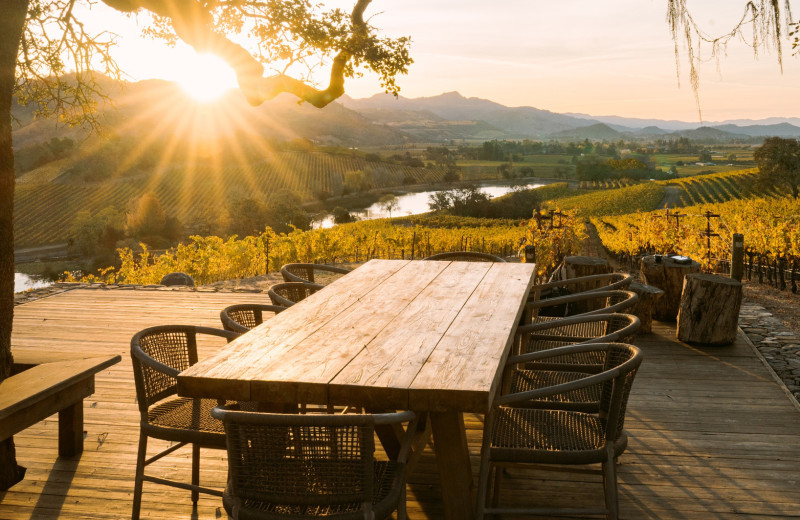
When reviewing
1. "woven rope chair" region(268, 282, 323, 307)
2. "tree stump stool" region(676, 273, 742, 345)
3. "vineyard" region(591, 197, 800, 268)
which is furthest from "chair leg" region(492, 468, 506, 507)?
"vineyard" region(591, 197, 800, 268)

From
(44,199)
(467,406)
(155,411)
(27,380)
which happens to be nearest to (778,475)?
(467,406)

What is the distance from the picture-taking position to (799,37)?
Answer: 10.8 ft

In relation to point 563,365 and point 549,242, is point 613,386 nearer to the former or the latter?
point 563,365

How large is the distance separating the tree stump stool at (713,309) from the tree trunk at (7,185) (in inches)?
170

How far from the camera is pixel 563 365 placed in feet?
9.11

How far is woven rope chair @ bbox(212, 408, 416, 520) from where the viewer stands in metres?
1.53

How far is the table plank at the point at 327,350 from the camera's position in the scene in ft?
5.52

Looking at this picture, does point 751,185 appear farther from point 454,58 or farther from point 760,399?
point 760,399

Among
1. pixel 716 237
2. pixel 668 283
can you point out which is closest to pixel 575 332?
pixel 668 283

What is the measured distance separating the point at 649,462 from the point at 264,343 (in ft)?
5.95

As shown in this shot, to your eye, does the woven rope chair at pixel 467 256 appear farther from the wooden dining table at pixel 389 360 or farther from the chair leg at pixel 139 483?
the chair leg at pixel 139 483

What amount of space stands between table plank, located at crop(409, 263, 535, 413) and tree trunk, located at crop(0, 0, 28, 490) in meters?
1.74

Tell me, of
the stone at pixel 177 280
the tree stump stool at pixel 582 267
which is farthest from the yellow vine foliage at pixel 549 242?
the stone at pixel 177 280

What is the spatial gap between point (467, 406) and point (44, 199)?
1943 inches
